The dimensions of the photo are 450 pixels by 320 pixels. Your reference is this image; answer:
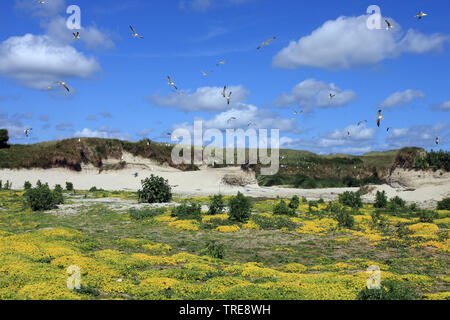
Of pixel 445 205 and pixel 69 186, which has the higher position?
pixel 69 186

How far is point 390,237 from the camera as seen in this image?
23922mm

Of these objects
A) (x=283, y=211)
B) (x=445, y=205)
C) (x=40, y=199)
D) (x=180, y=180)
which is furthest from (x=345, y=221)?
(x=180, y=180)

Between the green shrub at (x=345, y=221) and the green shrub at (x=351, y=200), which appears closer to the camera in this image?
the green shrub at (x=345, y=221)

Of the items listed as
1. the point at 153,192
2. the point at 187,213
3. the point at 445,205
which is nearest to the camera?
the point at 187,213

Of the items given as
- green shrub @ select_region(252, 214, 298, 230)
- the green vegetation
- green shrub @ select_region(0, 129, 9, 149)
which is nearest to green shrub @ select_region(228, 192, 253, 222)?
green shrub @ select_region(252, 214, 298, 230)

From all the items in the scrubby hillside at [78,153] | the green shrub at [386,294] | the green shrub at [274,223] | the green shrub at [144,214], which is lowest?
the green shrub at [274,223]

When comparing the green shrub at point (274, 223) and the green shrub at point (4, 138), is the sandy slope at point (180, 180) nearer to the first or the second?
the green shrub at point (4, 138)

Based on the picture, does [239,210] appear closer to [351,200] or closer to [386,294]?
[351,200]

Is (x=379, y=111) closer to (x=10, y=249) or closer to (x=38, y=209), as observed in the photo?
(x=10, y=249)

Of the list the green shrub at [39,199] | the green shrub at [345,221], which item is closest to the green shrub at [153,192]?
the green shrub at [39,199]

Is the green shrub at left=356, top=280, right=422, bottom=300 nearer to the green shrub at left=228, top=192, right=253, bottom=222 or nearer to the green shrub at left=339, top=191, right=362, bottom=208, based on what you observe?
the green shrub at left=228, top=192, right=253, bottom=222

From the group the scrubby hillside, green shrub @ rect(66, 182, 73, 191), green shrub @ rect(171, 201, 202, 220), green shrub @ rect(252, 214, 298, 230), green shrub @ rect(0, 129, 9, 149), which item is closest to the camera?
green shrub @ rect(252, 214, 298, 230)

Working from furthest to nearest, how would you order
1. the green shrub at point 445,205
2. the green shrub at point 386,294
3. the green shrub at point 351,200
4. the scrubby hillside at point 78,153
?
1. the scrubby hillside at point 78,153
2. the green shrub at point 351,200
3. the green shrub at point 445,205
4. the green shrub at point 386,294

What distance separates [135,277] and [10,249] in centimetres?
635
